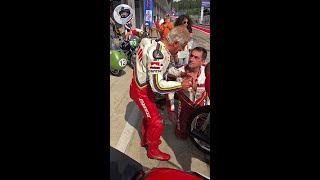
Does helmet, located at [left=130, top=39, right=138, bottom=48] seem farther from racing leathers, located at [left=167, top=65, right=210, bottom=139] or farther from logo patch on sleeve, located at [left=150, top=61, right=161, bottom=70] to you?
logo patch on sleeve, located at [left=150, top=61, right=161, bottom=70]

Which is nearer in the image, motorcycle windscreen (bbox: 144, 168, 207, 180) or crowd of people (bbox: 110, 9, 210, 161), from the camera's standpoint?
motorcycle windscreen (bbox: 144, 168, 207, 180)

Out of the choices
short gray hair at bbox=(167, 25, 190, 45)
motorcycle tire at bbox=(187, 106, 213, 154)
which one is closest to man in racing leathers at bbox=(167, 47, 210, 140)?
motorcycle tire at bbox=(187, 106, 213, 154)

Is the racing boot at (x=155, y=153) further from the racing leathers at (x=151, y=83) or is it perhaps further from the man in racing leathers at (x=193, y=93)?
the man in racing leathers at (x=193, y=93)

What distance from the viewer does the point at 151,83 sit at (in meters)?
2.19

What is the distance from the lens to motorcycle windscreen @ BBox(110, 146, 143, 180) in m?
1.40

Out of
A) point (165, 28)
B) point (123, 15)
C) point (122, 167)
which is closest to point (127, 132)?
point (122, 167)

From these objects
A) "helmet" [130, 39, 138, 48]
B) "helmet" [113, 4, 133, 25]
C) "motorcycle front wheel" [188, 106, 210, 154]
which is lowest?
"motorcycle front wheel" [188, 106, 210, 154]

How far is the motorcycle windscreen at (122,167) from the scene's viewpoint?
140 cm

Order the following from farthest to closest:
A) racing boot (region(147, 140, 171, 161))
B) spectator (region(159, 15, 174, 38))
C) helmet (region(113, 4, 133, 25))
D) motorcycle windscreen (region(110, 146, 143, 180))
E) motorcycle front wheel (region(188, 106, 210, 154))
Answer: helmet (region(113, 4, 133, 25))
spectator (region(159, 15, 174, 38))
racing boot (region(147, 140, 171, 161))
motorcycle front wheel (region(188, 106, 210, 154))
motorcycle windscreen (region(110, 146, 143, 180))
